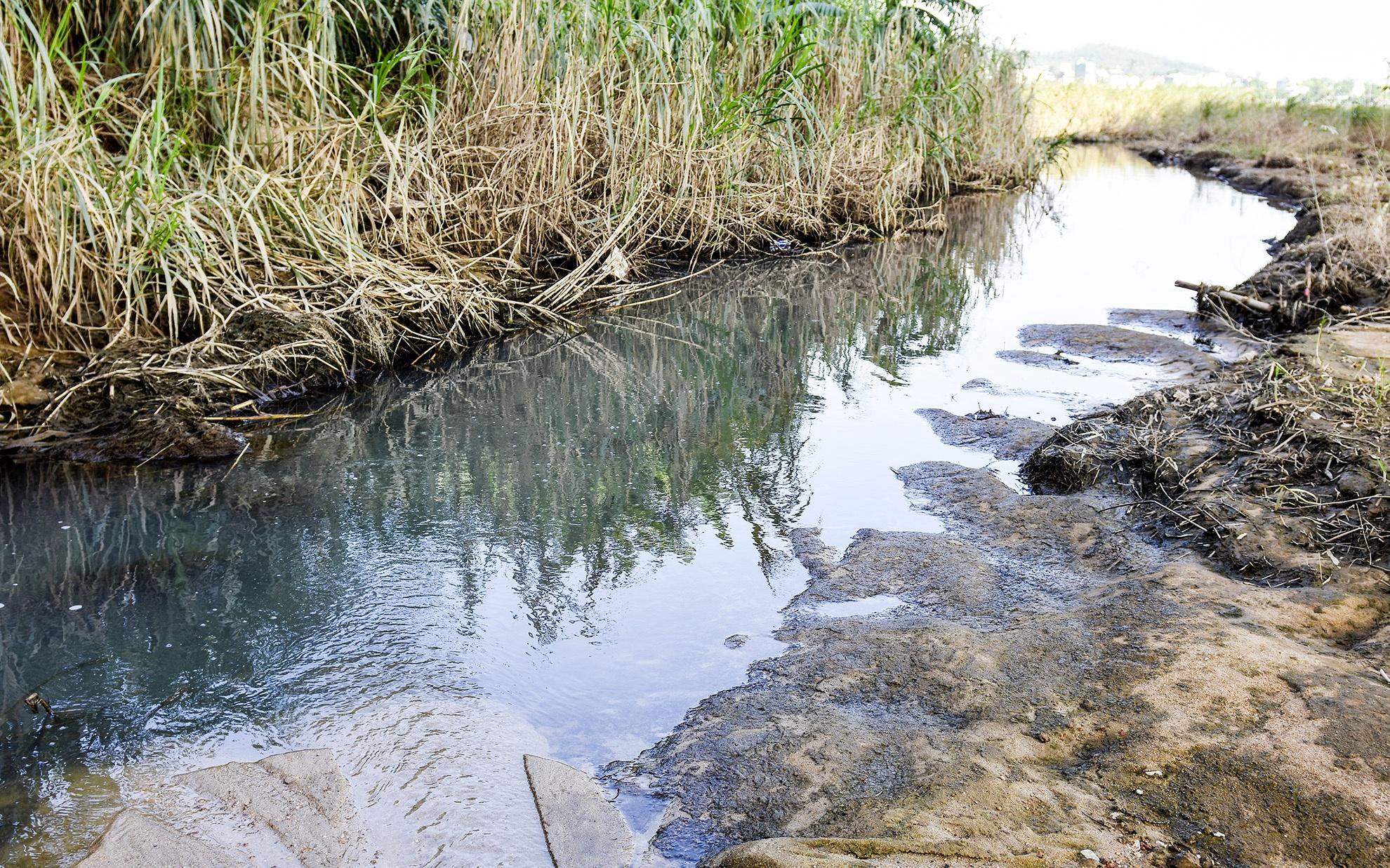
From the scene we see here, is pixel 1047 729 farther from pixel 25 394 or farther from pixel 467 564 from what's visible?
pixel 25 394

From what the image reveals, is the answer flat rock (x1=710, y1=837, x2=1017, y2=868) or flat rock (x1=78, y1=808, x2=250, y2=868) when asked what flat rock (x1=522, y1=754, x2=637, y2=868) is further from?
flat rock (x1=78, y1=808, x2=250, y2=868)

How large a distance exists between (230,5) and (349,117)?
60 cm

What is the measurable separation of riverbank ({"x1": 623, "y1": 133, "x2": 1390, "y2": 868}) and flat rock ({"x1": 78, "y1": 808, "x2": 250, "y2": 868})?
0.69 meters

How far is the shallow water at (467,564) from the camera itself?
1.82 m

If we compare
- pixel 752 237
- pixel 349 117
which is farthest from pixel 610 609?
pixel 752 237

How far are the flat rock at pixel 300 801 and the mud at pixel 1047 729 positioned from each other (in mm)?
505

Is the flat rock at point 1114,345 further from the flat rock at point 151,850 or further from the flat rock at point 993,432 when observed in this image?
the flat rock at point 151,850

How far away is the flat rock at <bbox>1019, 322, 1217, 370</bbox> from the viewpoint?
170 inches

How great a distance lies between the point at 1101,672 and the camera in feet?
6.16

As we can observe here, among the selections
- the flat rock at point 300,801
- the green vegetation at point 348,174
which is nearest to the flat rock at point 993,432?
the green vegetation at point 348,174

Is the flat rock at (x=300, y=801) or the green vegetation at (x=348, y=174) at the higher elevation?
the green vegetation at (x=348, y=174)

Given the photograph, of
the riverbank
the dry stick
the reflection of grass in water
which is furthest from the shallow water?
the dry stick

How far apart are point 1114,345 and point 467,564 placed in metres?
3.28

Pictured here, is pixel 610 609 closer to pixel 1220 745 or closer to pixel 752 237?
pixel 1220 745
